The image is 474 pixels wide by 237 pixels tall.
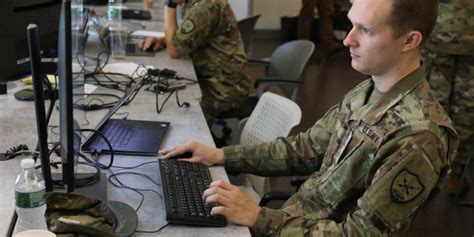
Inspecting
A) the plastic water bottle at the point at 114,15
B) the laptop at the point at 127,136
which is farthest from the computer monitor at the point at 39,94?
the plastic water bottle at the point at 114,15

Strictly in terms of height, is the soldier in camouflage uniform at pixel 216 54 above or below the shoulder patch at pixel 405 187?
below

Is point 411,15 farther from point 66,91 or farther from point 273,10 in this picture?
point 273,10

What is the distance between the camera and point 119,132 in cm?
199

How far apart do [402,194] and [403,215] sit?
0.17ft

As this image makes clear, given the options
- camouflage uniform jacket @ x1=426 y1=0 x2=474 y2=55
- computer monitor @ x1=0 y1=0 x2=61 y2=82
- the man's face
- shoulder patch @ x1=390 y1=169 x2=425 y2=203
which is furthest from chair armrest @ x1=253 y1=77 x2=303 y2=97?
shoulder patch @ x1=390 y1=169 x2=425 y2=203

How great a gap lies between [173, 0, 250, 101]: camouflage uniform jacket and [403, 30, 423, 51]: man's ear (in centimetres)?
164

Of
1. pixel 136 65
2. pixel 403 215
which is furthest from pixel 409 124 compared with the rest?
pixel 136 65

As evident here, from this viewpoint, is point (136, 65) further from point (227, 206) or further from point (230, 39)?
point (227, 206)

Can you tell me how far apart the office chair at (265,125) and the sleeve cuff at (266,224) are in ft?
2.24

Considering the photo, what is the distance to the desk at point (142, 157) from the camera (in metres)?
1.39

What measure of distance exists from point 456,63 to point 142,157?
2.12 m

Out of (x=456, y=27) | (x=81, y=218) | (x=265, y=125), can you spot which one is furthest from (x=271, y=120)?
(x=456, y=27)

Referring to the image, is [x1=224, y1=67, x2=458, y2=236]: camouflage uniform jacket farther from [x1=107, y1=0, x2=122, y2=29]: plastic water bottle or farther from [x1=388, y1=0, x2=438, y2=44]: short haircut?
[x1=107, y1=0, x2=122, y2=29]: plastic water bottle

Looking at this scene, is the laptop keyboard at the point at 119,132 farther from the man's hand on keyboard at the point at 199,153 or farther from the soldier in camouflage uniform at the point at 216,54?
the soldier in camouflage uniform at the point at 216,54
